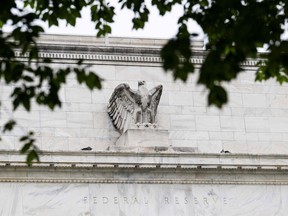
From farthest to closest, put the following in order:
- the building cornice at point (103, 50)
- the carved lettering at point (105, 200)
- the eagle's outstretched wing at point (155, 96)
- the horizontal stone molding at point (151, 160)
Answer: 1. the building cornice at point (103, 50)
2. the eagle's outstretched wing at point (155, 96)
3. the carved lettering at point (105, 200)
4. the horizontal stone molding at point (151, 160)

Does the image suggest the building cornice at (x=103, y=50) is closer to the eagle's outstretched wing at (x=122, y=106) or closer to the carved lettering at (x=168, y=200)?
the eagle's outstretched wing at (x=122, y=106)

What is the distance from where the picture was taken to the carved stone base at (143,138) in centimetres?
3403

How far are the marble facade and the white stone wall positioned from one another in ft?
0.10

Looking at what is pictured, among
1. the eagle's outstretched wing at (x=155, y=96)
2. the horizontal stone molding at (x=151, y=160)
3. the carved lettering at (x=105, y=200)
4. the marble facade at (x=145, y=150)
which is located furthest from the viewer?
the eagle's outstretched wing at (x=155, y=96)

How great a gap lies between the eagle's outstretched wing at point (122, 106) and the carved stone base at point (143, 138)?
1.29 feet

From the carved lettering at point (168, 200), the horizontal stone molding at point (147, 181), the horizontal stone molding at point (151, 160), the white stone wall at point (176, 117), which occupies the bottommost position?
the carved lettering at point (168, 200)

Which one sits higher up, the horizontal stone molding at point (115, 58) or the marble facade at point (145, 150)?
the horizontal stone molding at point (115, 58)

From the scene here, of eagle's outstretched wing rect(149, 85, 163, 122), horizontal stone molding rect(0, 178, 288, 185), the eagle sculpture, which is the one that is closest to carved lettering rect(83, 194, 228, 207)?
horizontal stone molding rect(0, 178, 288, 185)

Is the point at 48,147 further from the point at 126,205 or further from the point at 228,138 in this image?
the point at 228,138

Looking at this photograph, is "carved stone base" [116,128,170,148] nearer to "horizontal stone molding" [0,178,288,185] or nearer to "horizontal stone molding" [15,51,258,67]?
"horizontal stone molding" [0,178,288,185]

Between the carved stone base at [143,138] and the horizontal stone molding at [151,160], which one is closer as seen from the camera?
the horizontal stone molding at [151,160]

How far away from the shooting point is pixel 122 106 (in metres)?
34.6

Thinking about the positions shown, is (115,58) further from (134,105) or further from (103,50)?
(134,105)

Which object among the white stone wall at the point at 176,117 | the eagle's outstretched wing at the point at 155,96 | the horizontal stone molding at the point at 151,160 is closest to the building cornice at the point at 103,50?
the white stone wall at the point at 176,117
